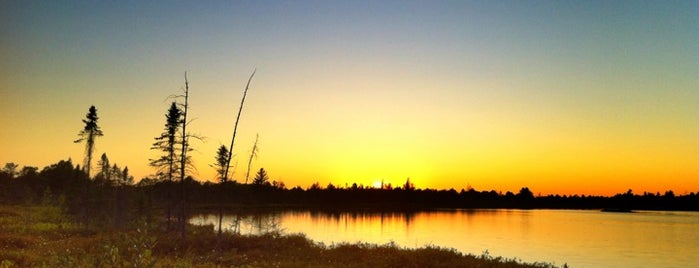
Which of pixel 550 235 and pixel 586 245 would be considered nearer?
pixel 586 245

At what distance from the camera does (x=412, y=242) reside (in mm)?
60344

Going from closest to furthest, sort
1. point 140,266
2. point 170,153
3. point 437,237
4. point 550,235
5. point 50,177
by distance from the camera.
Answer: point 140,266, point 170,153, point 437,237, point 550,235, point 50,177

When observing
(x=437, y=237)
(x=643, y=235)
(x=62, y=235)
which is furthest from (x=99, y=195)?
(x=643, y=235)

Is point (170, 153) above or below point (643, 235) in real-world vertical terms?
above

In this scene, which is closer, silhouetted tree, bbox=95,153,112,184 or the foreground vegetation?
the foreground vegetation

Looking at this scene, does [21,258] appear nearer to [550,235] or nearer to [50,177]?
[550,235]

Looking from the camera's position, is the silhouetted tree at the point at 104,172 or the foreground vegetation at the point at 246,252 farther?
the silhouetted tree at the point at 104,172

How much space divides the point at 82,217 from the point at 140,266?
167 ft

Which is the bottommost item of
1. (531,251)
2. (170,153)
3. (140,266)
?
(531,251)

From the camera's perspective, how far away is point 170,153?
5250cm

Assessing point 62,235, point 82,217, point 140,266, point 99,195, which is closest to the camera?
point 140,266

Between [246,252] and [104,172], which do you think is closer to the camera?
[246,252]

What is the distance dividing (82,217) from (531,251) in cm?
4655

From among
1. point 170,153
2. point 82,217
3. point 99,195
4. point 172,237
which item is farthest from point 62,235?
point 99,195
